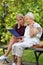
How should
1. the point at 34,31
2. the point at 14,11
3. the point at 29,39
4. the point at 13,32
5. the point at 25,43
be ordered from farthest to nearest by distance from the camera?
1. the point at 14,11
2. the point at 13,32
3. the point at 29,39
4. the point at 25,43
5. the point at 34,31

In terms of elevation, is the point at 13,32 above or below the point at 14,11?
above

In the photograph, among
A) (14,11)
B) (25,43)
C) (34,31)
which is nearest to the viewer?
(34,31)

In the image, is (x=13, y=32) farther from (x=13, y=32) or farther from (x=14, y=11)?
(x=14, y=11)

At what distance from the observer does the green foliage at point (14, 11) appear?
11500mm

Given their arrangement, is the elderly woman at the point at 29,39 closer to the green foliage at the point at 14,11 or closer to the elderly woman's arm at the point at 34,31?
the elderly woman's arm at the point at 34,31

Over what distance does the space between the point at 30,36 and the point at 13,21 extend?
4.07 metres

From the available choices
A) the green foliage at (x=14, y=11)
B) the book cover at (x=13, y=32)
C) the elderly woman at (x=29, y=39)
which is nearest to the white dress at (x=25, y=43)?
the elderly woman at (x=29, y=39)

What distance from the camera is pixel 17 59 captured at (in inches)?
302

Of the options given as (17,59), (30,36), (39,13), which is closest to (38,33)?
(30,36)

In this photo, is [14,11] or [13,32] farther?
[14,11]

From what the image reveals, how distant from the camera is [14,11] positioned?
38.5ft

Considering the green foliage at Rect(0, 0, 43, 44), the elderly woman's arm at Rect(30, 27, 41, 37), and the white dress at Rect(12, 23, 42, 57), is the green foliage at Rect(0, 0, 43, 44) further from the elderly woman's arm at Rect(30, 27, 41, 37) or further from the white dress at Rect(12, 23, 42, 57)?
the elderly woman's arm at Rect(30, 27, 41, 37)

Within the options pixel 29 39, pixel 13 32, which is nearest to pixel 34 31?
pixel 29 39

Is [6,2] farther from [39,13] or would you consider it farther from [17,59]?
[17,59]
